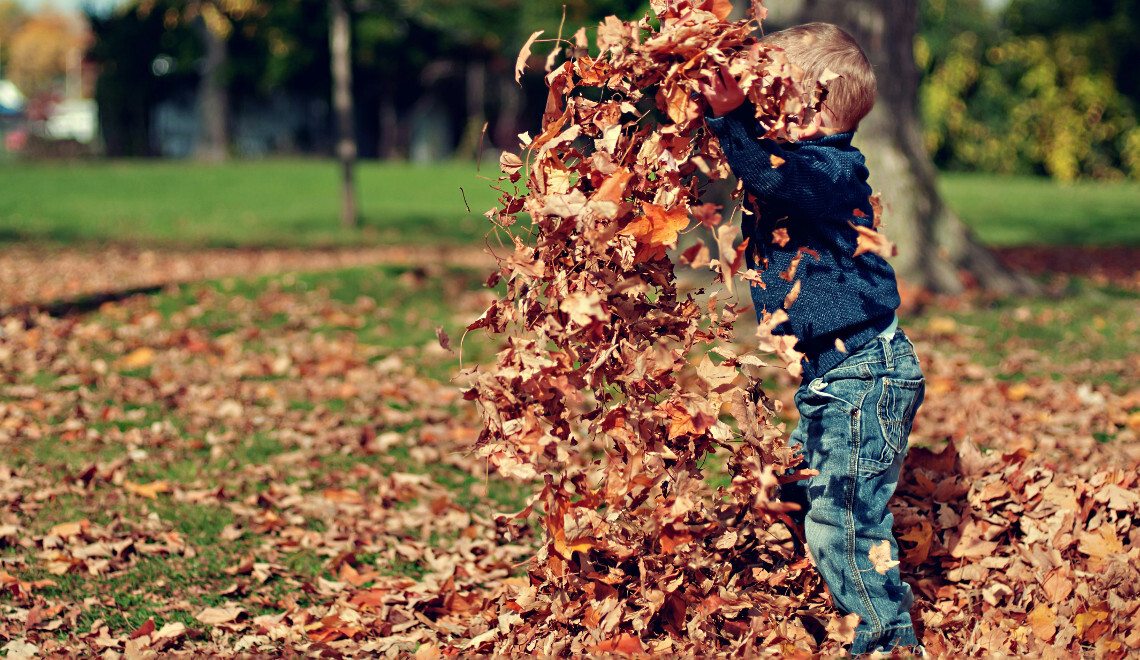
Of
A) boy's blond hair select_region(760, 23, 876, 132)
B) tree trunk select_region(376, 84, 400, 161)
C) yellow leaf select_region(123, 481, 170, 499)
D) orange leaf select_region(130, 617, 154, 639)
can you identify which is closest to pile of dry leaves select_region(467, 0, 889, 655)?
boy's blond hair select_region(760, 23, 876, 132)

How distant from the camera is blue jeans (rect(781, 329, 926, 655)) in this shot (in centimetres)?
244

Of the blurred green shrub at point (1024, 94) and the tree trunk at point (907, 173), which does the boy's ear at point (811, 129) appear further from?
the blurred green shrub at point (1024, 94)

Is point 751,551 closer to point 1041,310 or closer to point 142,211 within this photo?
point 1041,310

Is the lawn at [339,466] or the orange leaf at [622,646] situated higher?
the orange leaf at [622,646]

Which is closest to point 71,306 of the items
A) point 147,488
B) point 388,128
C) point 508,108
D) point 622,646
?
point 147,488

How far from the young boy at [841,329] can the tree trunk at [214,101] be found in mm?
37134

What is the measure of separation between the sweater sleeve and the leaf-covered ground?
105cm

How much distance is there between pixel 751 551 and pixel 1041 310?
5.87m

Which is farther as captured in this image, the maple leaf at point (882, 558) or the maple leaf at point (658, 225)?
the maple leaf at point (882, 558)

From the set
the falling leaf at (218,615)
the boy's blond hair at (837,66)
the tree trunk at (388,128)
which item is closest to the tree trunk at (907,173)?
the boy's blond hair at (837,66)

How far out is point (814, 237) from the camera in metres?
Result: 2.45

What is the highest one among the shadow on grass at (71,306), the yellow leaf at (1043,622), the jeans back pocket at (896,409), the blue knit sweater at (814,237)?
the blue knit sweater at (814,237)

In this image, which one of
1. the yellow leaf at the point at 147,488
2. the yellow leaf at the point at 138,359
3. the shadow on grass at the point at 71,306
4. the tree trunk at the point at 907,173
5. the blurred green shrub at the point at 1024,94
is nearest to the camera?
the yellow leaf at the point at 147,488

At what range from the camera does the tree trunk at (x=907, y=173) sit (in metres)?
7.65
